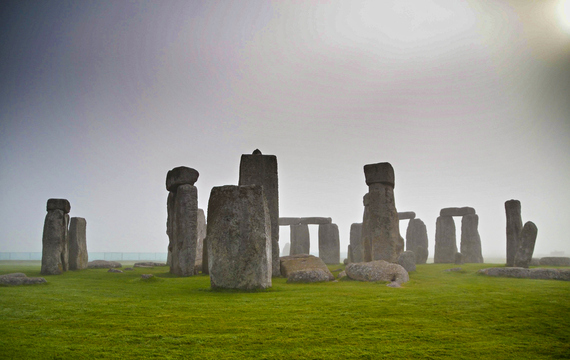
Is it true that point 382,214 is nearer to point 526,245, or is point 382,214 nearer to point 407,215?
point 526,245

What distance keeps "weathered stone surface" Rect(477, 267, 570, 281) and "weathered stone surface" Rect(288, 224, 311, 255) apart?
16.9 metres

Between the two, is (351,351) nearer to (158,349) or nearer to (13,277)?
(158,349)

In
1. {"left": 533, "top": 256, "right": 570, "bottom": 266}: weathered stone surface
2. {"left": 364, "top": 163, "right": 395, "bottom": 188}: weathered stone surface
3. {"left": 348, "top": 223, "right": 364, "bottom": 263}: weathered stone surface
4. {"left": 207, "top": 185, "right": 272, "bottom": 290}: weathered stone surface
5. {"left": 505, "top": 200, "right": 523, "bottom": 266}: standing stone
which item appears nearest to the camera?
{"left": 207, "top": 185, "right": 272, "bottom": 290}: weathered stone surface

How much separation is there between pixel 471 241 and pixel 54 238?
935 inches

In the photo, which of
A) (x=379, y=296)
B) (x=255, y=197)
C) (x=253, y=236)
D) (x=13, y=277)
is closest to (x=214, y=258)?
(x=253, y=236)

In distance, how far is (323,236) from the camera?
2788 cm

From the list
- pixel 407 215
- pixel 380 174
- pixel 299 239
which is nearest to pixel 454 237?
pixel 407 215

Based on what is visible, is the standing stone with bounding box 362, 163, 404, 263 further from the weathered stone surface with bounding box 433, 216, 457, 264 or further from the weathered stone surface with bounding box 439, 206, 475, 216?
the weathered stone surface with bounding box 439, 206, 475, 216

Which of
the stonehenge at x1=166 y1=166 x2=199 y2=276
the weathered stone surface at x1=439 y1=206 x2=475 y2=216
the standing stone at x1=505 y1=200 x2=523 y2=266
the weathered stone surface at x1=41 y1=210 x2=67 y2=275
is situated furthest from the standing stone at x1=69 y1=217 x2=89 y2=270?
the weathered stone surface at x1=439 y1=206 x2=475 y2=216

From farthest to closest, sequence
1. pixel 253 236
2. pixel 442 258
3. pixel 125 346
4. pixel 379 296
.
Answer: pixel 442 258 < pixel 253 236 < pixel 379 296 < pixel 125 346

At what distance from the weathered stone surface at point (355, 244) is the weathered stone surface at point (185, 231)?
39.3 ft

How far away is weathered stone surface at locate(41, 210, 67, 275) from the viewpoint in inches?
571

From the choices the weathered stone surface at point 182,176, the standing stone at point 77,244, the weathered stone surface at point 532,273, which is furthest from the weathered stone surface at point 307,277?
the standing stone at point 77,244

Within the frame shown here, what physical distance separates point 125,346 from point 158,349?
419mm
